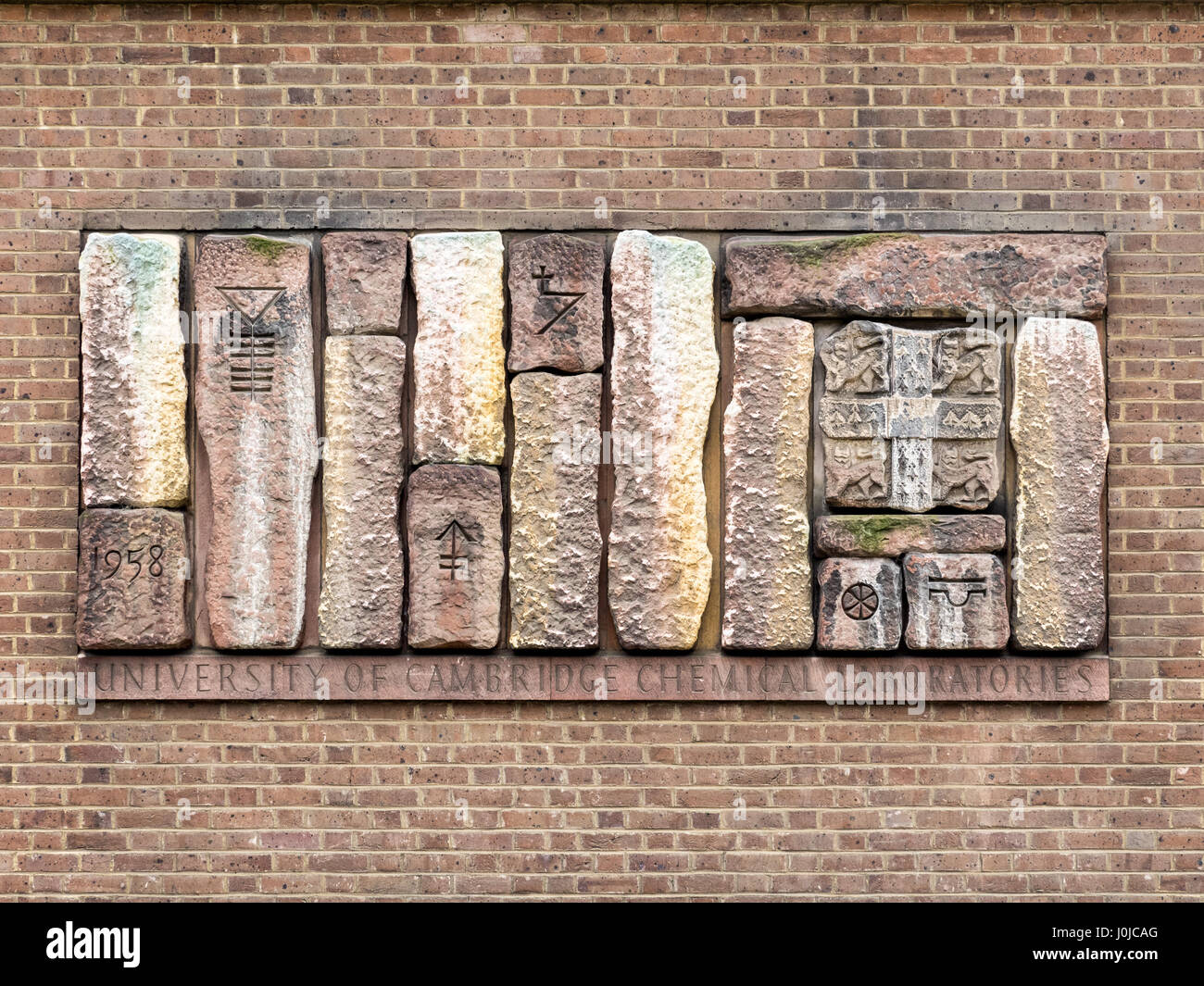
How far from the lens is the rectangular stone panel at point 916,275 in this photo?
3.98 meters

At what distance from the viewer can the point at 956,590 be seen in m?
3.94

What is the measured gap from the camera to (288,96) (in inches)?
159

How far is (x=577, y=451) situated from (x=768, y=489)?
0.71 metres

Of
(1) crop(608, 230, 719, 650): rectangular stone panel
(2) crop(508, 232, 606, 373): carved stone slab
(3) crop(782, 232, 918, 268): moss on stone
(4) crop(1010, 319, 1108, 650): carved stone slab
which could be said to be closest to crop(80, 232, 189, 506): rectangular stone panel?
(2) crop(508, 232, 606, 373): carved stone slab

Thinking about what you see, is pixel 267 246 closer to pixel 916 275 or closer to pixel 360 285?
pixel 360 285

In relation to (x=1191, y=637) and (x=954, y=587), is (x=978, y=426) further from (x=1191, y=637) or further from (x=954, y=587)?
(x=1191, y=637)

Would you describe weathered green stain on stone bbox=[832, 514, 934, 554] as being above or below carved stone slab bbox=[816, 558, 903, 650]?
above

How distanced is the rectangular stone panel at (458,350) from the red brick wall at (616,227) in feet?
0.55

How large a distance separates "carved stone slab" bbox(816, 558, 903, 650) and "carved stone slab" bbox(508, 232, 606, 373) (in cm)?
119

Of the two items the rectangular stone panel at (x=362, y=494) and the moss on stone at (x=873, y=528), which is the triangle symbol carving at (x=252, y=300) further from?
the moss on stone at (x=873, y=528)

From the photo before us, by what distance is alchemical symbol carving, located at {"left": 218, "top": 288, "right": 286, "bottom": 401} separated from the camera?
12.9 feet

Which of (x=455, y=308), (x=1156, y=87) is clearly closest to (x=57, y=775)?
(x=455, y=308)

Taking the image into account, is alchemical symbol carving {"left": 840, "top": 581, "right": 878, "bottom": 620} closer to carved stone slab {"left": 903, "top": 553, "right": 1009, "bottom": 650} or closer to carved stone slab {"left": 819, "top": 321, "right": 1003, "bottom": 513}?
carved stone slab {"left": 903, "top": 553, "right": 1009, "bottom": 650}

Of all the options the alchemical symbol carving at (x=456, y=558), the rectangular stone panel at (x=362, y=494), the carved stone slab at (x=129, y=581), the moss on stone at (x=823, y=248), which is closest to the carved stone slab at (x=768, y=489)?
the moss on stone at (x=823, y=248)
